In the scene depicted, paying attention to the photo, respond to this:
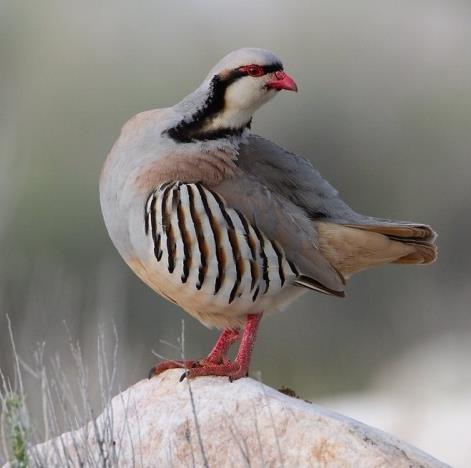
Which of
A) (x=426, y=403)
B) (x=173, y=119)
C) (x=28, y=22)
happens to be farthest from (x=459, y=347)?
(x=28, y=22)

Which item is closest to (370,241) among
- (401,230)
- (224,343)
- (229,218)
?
(401,230)

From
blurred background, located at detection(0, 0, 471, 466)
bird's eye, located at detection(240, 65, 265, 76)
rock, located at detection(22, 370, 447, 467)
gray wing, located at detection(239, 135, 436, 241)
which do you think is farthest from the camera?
blurred background, located at detection(0, 0, 471, 466)

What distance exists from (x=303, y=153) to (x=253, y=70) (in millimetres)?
11807

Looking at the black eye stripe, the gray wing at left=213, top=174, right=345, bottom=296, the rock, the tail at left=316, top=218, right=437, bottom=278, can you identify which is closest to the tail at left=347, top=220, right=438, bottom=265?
the tail at left=316, top=218, right=437, bottom=278

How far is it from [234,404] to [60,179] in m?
12.9

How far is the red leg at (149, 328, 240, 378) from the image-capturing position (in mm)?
6176

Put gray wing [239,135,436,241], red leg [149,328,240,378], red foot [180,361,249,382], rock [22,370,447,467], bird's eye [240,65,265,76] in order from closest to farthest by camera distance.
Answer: rock [22,370,447,467] < red foot [180,361,249,382] < red leg [149,328,240,378] < bird's eye [240,65,265,76] < gray wing [239,135,436,241]

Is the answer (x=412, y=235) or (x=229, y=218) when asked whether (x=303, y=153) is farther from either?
(x=229, y=218)

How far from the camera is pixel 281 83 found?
6.29 metres

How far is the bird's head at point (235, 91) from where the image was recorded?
20.7 feet

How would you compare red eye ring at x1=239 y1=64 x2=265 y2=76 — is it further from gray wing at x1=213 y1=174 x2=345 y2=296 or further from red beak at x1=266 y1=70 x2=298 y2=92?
gray wing at x1=213 y1=174 x2=345 y2=296

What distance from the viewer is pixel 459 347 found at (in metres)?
15.3

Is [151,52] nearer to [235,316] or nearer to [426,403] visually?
[426,403]

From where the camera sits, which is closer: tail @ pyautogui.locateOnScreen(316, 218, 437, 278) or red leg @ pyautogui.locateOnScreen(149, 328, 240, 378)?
red leg @ pyautogui.locateOnScreen(149, 328, 240, 378)
